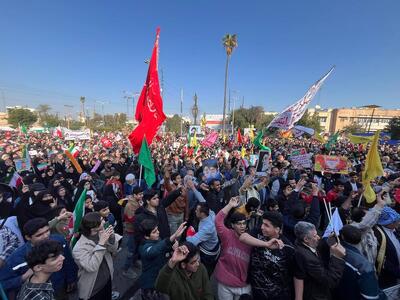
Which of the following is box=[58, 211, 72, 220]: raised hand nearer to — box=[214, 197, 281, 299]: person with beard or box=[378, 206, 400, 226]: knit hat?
box=[214, 197, 281, 299]: person with beard

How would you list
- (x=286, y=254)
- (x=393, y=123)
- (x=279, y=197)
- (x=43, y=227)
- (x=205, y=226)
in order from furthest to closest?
(x=393, y=123), (x=279, y=197), (x=205, y=226), (x=43, y=227), (x=286, y=254)

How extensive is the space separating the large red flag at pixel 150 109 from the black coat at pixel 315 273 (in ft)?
15.1

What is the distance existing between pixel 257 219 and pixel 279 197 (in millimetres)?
1142

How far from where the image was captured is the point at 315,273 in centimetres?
213

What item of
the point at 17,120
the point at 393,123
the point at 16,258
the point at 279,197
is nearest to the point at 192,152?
the point at 279,197

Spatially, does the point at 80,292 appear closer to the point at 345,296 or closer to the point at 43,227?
Answer: the point at 43,227

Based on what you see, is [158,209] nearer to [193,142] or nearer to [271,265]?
[271,265]

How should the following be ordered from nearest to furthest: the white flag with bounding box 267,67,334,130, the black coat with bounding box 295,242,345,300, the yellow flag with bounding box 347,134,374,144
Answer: the black coat with bounding box 295,242,345,300 < the yellow flag with bounding box 347,134,374,144 < the white flag with bounding box 267,67,334,130

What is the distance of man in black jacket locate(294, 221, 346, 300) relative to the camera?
2.14m

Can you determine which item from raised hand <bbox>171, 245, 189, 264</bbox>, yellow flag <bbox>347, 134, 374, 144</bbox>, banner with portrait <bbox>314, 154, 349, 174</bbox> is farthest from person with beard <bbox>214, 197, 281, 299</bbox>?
yellow flag <bbox>347, 134, 374, 144</bbox>

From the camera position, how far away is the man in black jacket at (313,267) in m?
2.14

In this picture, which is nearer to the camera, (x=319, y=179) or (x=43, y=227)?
(x=43, y=227)

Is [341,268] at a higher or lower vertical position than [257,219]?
higher

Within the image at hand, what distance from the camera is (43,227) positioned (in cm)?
245
